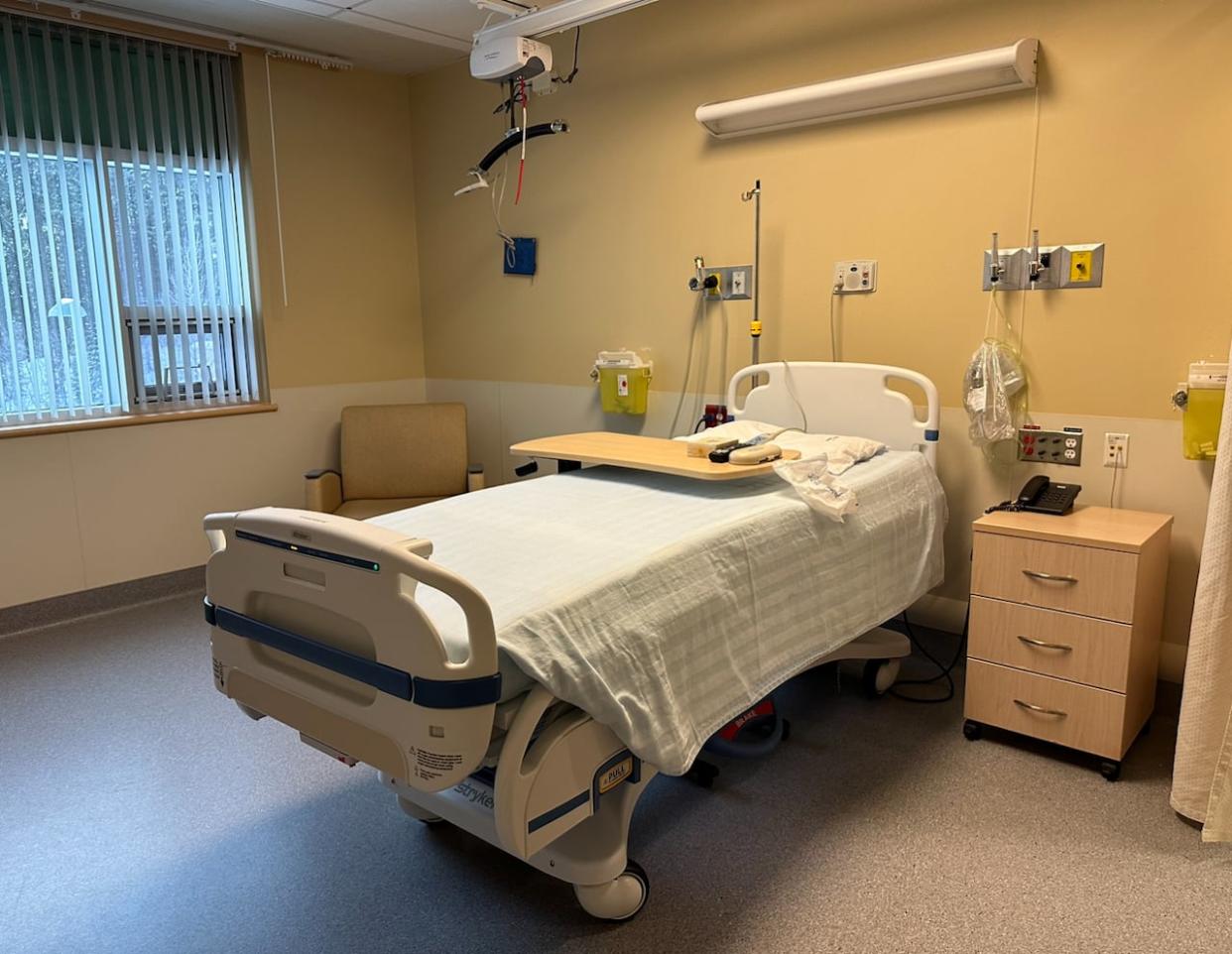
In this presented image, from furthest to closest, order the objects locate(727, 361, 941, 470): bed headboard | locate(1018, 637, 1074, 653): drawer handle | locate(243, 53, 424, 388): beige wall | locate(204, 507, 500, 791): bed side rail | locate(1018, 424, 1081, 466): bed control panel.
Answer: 1. locate(243, 53, 424, 388): beige wall
2. locate(727, 361, 941, 470): bed headboard
3. locate(1018, 424, 1081, 466): bed control panel
4. locate(1018, 637, 1074, 653): drawer handle
5. locate(204, 507, 500, 791): bed side rail

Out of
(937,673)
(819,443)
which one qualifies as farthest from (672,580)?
(937,673)

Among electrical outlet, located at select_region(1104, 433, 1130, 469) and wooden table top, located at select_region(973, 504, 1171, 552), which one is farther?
electrical outlet, located at select_region(1104, 433, 1130, 469)

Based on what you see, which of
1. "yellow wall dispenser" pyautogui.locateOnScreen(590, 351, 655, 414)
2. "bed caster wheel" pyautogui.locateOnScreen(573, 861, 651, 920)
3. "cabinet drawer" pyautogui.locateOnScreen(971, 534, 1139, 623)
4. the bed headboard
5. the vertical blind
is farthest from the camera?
"yellow wall dispenser" pyautogui.locateOnScreen(590, 351, 655, 414)

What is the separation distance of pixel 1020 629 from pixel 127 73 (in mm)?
3968

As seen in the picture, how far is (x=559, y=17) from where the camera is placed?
3.08 m

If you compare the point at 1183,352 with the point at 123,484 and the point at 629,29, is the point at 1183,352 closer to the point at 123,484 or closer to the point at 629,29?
the point at 629,29

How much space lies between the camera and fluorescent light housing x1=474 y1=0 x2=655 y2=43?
2977mm

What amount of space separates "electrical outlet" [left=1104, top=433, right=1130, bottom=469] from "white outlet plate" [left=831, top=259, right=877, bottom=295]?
2.99 ft

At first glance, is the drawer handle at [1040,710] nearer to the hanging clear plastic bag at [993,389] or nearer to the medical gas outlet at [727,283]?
the hanging clear plastic bag at [993,389]

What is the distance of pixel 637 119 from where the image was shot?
366 centimetres

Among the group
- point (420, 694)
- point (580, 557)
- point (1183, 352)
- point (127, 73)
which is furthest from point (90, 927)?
point (127, 73)

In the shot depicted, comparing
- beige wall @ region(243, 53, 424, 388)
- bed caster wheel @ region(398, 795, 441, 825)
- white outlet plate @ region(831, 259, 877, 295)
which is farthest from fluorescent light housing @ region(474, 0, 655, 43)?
bed caster wheel @ region(398, 795, 441, 825)

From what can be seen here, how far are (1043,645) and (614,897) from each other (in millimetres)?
1360

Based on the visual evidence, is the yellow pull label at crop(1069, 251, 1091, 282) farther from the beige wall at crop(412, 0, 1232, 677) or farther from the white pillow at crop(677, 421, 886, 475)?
the white pillow at crop(677, 421, 886, 475)
